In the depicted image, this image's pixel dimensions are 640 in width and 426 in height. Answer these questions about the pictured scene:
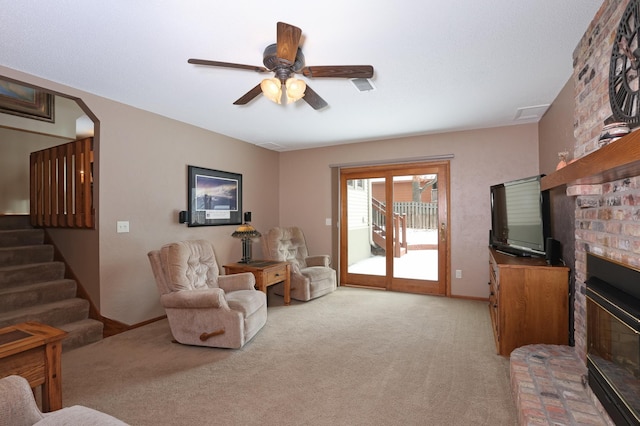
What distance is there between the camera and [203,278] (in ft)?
11.5

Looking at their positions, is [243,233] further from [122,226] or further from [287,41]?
[287,41]

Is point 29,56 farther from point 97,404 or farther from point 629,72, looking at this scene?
point 629,72

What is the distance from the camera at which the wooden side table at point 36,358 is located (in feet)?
5.48

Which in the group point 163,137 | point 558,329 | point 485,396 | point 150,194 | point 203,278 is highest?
point 163,137

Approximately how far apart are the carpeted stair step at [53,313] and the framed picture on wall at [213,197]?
1.49 meters


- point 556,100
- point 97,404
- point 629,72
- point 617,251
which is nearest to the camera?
point 629,72

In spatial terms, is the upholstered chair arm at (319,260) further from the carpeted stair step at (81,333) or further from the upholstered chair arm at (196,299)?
the carpeted stair step at (81,333)

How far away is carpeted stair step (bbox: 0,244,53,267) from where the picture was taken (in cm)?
360

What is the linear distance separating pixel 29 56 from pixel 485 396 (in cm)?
428

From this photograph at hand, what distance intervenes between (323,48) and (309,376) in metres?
2.53

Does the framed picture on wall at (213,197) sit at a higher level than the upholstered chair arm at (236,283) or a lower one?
higher

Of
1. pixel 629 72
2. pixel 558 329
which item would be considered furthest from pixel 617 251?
pixel 558 329

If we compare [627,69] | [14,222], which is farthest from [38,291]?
[627,69]

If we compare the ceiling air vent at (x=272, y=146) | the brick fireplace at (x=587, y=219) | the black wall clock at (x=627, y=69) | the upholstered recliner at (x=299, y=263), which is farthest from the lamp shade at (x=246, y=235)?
the black wall clock at (x=627, y=69)
